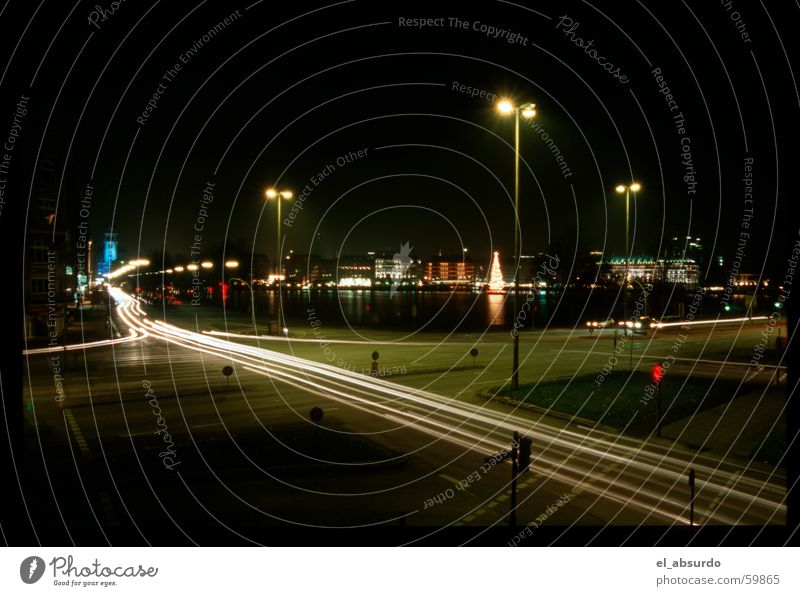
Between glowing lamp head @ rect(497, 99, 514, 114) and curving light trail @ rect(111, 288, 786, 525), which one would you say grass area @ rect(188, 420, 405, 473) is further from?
glowing lamp head @ rect(497, 99, 514, 114)

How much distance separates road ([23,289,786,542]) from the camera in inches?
310

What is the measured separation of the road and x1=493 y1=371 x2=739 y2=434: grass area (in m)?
1.23

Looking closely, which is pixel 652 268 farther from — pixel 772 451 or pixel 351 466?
pixel 351 466

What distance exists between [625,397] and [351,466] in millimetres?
10255

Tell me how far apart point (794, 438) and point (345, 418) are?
11.2 meters

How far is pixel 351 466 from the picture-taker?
9.90 meters

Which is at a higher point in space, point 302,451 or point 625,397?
point 302,451

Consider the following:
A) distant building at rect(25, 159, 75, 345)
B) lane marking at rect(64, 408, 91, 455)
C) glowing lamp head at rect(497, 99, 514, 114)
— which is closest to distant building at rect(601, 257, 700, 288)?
glowing lamp head at rect(497, 99, 514, 114)

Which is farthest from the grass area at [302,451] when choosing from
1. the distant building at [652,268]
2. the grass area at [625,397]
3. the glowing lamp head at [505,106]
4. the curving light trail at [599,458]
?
the distant building at [652,268]

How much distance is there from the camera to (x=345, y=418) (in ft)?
46.8

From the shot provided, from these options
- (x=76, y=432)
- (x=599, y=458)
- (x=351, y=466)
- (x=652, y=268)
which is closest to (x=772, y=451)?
(x=599, y=458)

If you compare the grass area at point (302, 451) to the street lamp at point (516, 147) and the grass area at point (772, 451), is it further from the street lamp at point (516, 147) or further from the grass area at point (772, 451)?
the grass area at point (772, 451)

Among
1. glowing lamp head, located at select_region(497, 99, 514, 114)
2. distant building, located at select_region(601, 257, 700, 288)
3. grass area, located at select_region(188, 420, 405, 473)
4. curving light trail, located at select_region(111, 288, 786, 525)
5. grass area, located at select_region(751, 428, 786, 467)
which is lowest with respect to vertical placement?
grass area, located at select_region(751, 428, 786, 467)
